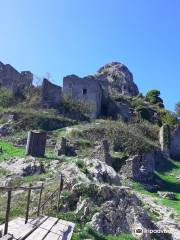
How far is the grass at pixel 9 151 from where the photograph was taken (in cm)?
2442

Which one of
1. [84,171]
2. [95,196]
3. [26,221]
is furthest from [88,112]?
[26,221]

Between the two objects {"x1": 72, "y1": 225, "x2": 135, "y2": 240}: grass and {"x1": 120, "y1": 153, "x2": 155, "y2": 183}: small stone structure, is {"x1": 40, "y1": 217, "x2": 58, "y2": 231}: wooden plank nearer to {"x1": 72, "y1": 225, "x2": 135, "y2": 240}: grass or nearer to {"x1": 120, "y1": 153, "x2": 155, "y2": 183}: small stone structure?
{"x1": 72, "y1": 225, "x2": 135, "y2": 240}: grass

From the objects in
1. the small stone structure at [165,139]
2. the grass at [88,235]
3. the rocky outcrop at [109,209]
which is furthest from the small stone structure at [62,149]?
the grass at [88,235]

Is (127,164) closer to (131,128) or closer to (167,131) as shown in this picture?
(131,128)

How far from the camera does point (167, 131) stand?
4009cm

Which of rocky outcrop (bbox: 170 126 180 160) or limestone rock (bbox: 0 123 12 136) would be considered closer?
limestone rock (bbox: 0 123 12 136)

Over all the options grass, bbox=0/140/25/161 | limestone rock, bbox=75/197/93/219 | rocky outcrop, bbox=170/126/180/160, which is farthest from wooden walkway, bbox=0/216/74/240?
rocky outcrop, bbox=170/126/180/160

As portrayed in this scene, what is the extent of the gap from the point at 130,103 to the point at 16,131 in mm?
22288

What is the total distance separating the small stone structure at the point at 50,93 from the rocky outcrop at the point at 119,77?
2479 centimetres

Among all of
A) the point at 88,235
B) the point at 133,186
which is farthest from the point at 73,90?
the point at 88,235

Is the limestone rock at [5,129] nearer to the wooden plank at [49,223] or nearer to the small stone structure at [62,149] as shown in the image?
the small stone structure at [62,149]

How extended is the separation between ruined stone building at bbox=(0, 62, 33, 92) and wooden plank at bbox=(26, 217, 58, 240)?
32950mm

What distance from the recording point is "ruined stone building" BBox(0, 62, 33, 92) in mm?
44250

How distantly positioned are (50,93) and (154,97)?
2308 centimetres
